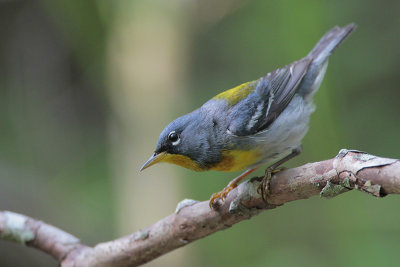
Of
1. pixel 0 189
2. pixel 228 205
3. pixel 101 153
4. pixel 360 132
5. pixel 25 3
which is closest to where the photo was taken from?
pixel 228 205

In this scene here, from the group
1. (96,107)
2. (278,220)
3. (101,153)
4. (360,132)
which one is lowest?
(278,220)

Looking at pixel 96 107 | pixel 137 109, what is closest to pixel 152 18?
pixel 137 109

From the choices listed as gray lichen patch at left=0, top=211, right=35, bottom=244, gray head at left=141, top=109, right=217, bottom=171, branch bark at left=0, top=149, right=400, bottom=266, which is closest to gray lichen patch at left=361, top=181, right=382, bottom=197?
branch bark at left=0, top=149, right=400, bottom=266

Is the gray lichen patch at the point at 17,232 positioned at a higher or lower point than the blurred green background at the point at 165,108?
lower

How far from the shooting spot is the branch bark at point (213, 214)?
86.9 inches

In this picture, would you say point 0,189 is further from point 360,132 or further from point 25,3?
point 360,132

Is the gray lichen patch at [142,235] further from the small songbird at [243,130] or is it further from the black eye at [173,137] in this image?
the black eye at [173,137]

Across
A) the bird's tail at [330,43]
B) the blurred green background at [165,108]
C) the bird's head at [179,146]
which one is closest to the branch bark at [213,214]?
the bird's head at [179,146]

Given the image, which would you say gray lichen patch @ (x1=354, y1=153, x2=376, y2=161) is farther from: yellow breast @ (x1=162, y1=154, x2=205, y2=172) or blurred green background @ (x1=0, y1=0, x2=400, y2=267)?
blurred green background @ (x1=0, y1=0, x2=400, y2=267)

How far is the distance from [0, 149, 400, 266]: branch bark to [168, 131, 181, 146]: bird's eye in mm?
529

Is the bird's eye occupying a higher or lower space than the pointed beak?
higher

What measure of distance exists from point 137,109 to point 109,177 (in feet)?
4.56

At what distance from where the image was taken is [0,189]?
6238 mm

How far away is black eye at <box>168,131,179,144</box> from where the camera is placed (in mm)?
3592
